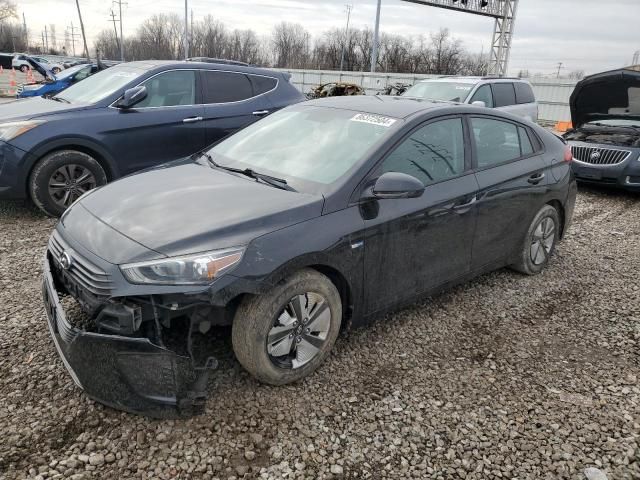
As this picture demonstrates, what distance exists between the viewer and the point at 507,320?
3.87 m

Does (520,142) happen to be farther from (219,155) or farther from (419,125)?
(219,155)

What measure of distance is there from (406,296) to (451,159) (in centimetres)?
105

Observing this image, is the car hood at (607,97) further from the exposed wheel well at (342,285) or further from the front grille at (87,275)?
the front grille at (87,275)

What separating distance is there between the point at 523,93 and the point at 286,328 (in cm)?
1008

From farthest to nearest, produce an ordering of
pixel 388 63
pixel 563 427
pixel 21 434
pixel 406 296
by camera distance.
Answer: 1. pixel 388 63
2. pixel 406 296
3. pixel 563 427
4. pixel 21 434

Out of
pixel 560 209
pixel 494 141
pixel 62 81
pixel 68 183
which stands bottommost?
pixel 68 183

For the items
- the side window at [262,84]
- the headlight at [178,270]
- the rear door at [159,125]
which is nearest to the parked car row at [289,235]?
the headlight at [178,270]

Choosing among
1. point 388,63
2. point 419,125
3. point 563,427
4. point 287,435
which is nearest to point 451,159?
point 419,125

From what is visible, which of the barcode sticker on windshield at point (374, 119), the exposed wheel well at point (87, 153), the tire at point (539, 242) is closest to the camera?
the barcode sticker on windshield at point (374, 119)

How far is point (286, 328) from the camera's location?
2732 mm

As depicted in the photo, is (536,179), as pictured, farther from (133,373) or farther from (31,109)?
(31,109)

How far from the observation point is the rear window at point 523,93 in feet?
35.1

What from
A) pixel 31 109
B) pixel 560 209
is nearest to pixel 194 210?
pixel 560 209

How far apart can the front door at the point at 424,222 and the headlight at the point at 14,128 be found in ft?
13.3
